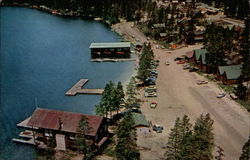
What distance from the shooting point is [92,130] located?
60.2 metres

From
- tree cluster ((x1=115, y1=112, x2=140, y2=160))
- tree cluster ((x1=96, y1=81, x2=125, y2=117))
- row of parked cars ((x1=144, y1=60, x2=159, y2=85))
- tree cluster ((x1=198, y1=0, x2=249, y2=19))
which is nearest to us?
tree cluster ((x1=115, y1=112, x2=140, y2=160))

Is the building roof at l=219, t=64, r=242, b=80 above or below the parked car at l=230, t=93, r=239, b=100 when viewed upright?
above

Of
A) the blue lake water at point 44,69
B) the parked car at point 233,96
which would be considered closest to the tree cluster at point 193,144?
the blue lake water at point 44,69

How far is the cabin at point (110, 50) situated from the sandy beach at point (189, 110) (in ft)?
71.9

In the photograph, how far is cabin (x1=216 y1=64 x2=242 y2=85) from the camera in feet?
297

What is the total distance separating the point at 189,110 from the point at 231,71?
23.3 meters

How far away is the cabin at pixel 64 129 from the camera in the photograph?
60922 millimetres

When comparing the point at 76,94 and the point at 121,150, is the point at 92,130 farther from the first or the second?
the point at 76,94

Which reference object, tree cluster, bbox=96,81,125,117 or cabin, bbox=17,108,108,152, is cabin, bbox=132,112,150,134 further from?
cabin, bbox=17,108,108,152

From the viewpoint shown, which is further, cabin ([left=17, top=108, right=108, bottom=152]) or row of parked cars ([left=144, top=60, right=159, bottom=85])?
row of parked cars ([left=144, top=60, right=159, bottom=85])

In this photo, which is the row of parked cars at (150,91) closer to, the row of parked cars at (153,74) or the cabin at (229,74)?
the row of parked cars at (153,74)

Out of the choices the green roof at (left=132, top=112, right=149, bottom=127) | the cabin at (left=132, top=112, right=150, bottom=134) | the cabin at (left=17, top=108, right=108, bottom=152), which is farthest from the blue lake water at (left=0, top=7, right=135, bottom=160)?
the cabin at (left=132, top=112, right=150, bottom=134)

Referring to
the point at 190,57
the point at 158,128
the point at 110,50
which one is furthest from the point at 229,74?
the point at 110,50

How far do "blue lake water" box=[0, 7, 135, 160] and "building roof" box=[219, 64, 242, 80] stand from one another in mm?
29900
